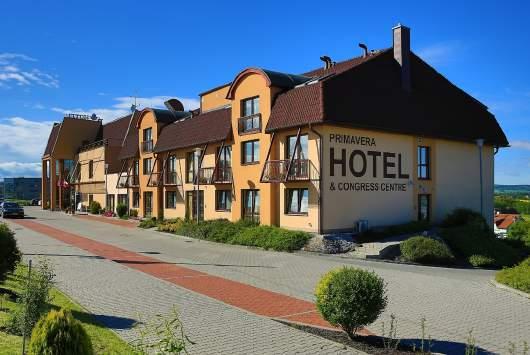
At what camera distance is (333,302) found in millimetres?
7207

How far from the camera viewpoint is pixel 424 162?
26484 mm

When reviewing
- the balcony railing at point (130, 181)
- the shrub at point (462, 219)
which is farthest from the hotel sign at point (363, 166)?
the balcony railing at point (130, 181)

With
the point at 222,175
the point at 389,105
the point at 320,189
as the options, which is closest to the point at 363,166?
the point at 320,189

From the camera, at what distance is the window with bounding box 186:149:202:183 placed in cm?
3150

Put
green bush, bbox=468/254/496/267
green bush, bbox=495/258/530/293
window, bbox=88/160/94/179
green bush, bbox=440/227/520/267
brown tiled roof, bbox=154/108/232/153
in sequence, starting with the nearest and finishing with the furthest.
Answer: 1. green bush, bbox=495/258/530/293
2. green bush, bbox=468/254/496/267
3. green bush, bbox=440/227/520/267
4. brown tiled roof, bbox=154/108/232/153
5. window, bbox=88/160/94/179

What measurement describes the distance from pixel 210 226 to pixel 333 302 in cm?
1855

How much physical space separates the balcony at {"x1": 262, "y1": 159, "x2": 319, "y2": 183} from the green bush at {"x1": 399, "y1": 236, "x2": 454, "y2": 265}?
4.95 meters

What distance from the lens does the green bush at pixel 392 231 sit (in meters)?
21.8

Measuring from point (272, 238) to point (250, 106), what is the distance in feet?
26.4

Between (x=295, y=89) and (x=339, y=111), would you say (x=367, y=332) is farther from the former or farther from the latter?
(x=295, y=89)

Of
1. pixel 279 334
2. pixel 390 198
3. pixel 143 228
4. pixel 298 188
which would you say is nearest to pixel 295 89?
pixel 298 188

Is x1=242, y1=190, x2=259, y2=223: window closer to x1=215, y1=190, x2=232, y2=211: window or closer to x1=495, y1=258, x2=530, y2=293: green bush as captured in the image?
x1=215, y1=190, x2=232, y2=211: window

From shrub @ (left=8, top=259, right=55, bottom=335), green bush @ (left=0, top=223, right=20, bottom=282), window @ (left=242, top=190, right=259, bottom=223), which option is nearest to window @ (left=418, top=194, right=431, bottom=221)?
window @ (left=242, top=190, right=259, bottom=223)

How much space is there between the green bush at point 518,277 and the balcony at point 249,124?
14.2 m
